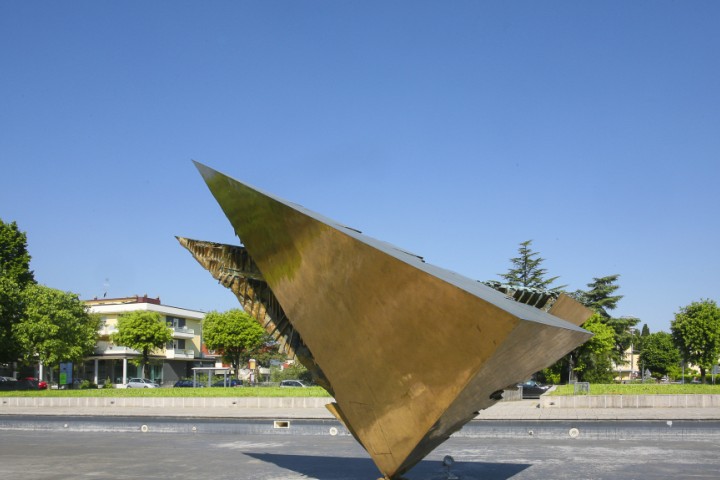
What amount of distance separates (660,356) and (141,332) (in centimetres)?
5205

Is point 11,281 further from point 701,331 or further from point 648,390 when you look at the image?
point 701,331

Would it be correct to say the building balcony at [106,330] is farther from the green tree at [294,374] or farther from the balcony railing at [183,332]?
the green tree at [294,374]

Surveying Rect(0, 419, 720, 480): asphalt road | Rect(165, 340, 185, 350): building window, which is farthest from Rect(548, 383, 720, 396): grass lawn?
Rect(165, 340, 185, 350): building window

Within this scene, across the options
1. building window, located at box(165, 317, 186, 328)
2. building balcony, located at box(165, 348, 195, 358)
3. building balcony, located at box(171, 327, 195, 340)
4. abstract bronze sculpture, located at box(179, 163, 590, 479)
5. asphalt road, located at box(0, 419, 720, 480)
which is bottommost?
building balcony, located at box(165, 348, 195, 358)

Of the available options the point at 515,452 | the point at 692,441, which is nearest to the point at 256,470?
the point at 515,452

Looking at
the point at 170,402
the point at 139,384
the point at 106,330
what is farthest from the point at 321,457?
the point at 106,330

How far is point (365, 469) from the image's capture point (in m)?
12.6

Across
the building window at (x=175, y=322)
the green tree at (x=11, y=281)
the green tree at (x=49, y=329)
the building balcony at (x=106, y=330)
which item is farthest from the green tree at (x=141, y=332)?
the green tree at (x=11, y=281)

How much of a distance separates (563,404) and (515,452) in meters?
11.7

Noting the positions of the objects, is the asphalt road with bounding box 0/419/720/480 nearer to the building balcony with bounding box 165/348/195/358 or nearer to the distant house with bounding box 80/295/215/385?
the distant house with bounding box 80/295/215/385

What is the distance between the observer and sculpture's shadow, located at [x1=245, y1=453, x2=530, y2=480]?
11.7 m

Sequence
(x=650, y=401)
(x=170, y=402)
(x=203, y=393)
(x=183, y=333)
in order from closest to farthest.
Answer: (x=650, y=401) < (x=170, y=402) < (x=203, y=393) < (x=183, y=333)

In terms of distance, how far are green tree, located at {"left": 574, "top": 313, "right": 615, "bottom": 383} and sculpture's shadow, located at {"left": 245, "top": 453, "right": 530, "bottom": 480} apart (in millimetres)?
27853

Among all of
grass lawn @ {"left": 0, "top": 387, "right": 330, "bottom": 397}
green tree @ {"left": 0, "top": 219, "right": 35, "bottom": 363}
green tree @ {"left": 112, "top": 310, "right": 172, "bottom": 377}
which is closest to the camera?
grass lawn @ {"left": 0, "top": 387, "right": 330, "bottom": 397}
